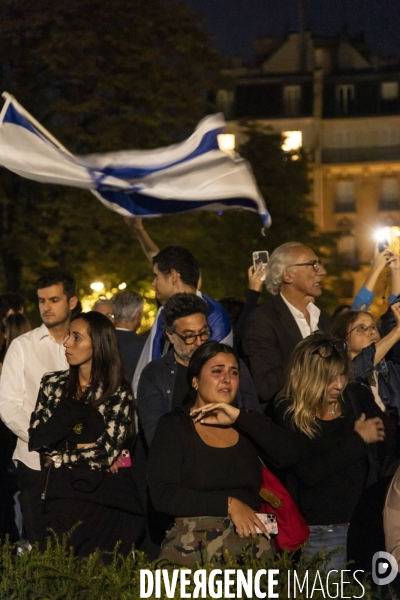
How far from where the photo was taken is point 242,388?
713 centimetres

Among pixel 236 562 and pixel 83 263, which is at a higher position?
pixel 83 263

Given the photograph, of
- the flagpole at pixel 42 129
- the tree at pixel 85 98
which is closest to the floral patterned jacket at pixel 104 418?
the flagpole at pixel 42 129

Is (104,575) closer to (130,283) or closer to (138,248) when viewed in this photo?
(138,248)

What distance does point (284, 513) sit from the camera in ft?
20.3

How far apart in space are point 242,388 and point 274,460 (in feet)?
2.94

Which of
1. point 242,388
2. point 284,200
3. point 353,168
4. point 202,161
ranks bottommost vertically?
point 242,388

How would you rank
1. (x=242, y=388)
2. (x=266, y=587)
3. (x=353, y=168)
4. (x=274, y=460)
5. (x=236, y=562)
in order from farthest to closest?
(x=353, y=168) → (x=242, y=388) → (x=274, y=460) → (x=236, y=562) → (x=266, y=587)

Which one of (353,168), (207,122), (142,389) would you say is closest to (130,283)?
(207,122)

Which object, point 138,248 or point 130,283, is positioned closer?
point 138,248

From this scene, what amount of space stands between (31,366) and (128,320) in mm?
2493

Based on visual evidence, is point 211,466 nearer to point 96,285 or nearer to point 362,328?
point 362,328

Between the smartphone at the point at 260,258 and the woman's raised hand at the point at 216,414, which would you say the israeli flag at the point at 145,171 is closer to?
the smartphone at the point at 260,258

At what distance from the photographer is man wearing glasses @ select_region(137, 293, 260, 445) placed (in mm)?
7102

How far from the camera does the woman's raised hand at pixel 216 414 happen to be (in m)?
6.01
